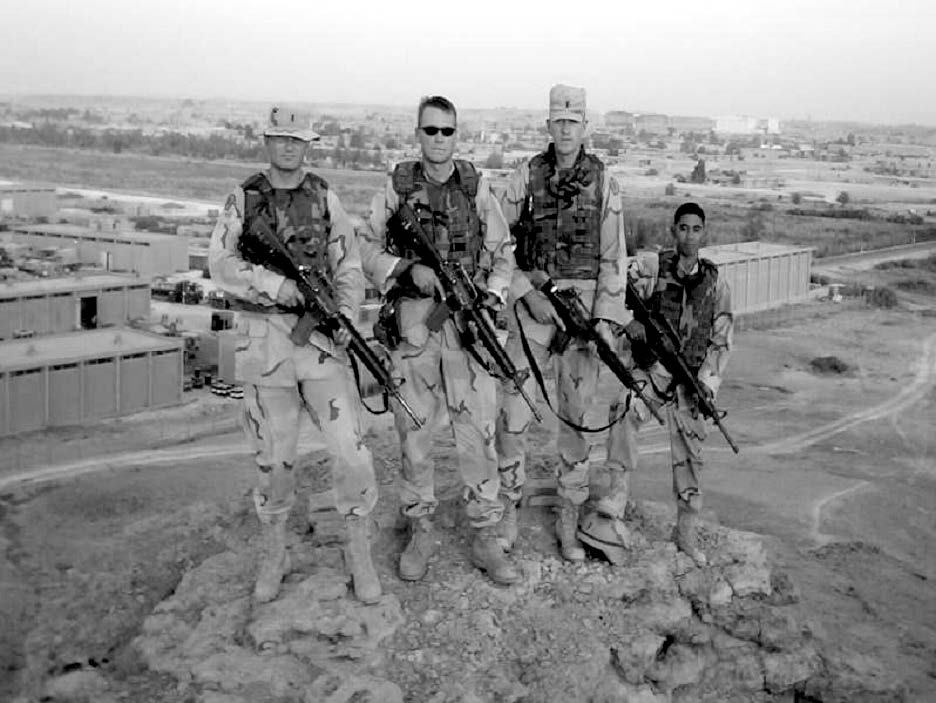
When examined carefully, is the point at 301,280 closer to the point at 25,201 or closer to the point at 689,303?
the point at 689,303

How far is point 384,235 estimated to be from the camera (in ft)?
22.5

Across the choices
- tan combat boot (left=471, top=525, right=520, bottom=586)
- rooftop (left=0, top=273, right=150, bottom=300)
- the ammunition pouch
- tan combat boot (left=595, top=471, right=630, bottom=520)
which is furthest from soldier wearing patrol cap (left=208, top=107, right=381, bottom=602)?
rooftop (left=0, top=273, right=150, bottom=300)

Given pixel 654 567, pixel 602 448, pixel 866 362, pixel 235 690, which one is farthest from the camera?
pixel 866 362

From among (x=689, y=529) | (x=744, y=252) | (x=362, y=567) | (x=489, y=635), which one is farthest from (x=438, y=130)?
(x=744, y=252)

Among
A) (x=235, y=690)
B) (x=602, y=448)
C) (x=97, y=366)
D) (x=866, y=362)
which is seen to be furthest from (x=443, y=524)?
(x=866, y=362)

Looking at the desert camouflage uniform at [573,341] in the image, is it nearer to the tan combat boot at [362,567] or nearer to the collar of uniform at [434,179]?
the collar of uniform at [434,179]

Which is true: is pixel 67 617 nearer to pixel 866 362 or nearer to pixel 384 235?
pixel 384 235

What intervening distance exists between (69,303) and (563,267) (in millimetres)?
19162

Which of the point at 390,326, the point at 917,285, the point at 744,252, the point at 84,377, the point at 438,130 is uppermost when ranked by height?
the point at 438,130

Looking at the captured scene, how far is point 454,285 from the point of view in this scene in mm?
6672

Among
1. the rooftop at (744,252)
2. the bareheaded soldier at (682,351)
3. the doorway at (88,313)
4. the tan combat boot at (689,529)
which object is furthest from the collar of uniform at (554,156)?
the rooftop at (744,252)

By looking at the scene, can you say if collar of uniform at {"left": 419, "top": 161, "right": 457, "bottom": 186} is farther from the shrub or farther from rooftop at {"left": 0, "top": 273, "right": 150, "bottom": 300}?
Result: the shrub

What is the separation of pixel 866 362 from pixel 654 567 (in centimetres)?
2128

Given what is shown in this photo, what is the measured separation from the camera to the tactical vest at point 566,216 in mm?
7062
